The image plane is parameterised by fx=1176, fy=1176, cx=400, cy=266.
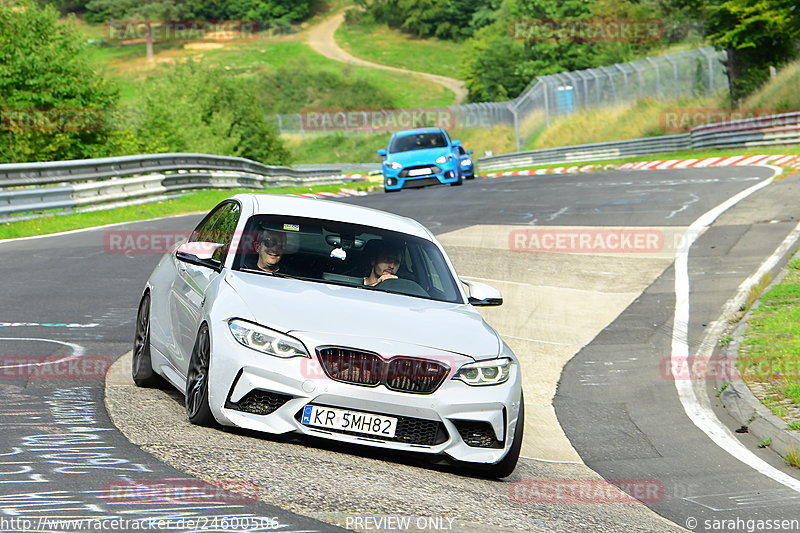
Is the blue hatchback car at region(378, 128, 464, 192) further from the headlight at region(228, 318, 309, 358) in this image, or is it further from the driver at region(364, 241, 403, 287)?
the headlight at region(228, 318, 309, 358)

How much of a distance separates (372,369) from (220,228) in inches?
→ 96.5

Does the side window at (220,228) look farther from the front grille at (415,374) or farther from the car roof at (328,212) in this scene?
the front grille at (415,374)

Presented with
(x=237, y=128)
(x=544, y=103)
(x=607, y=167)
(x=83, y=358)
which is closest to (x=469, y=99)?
(x=544, y=103)

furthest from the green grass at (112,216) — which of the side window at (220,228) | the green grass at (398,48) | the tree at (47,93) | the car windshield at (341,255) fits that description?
the green grass at (398,48)

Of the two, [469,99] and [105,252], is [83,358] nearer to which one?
[105,252]

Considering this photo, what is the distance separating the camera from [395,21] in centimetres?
16450

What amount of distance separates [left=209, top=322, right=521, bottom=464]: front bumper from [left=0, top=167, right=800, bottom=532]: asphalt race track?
6.3 inches

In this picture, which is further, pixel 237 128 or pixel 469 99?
pixel 469 99

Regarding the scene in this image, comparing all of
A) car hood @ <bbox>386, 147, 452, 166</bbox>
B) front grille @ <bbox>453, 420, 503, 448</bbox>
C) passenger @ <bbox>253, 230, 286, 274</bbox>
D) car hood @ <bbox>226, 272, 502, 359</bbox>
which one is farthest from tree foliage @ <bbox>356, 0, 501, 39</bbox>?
front grille @ <bbox>453, 420, 503, 448</bbox>

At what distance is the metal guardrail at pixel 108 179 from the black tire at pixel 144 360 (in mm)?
12892

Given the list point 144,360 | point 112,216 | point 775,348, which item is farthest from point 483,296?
point 112,216

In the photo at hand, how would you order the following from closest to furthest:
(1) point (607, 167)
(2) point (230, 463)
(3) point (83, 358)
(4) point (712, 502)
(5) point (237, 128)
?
1. (2) point (230, 463)
2. (4) point (712, 502)
3. (3) point (83, 358)
4. (1) point (607, 167)
5. (5) point (237, 128)

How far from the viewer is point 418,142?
111 feet

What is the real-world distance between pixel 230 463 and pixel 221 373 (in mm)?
741
